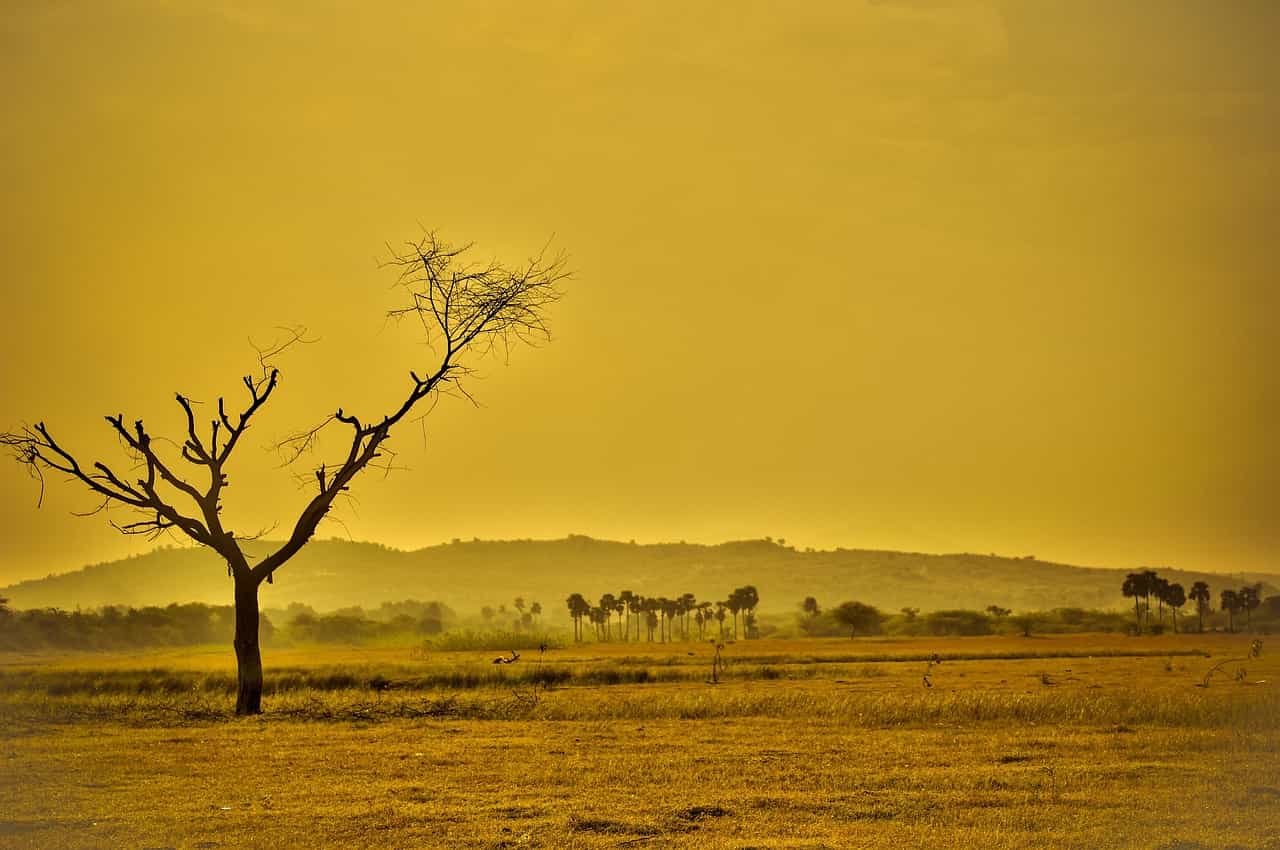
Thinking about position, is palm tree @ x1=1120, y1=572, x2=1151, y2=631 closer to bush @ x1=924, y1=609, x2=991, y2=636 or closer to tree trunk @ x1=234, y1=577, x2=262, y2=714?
bush @ x1=924, y1=609, x2=991, y2=636

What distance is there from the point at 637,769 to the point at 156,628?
284ft

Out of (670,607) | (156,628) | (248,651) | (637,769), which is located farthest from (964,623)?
(637,769)

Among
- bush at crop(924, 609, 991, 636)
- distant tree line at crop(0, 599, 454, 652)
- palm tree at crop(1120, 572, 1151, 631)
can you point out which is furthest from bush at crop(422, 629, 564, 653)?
palm tree at crop(1120, 572, 1151, 631)

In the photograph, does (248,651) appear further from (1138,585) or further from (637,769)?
(1138,585)

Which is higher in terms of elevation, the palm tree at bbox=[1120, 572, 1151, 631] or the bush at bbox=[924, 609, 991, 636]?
the palm tree at bbox=[1120, 572, 1151, 631]

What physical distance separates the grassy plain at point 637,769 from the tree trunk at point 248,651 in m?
0.61

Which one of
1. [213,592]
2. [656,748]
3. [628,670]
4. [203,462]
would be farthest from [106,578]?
[656,748]

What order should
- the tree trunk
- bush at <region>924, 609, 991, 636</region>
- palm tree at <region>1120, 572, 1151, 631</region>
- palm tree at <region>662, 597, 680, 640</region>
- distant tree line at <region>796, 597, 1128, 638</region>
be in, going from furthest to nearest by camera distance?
palm tree at <region>662, 597, 680, 640</region> → bush at <region>924, 609, 991, 636</region> → distant tree line at <region>796, 597, 1128, 638</region> → palm tree at <region>1120, 572, 1151, 631</region> → the tree trunk

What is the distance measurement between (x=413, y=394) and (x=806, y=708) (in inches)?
407

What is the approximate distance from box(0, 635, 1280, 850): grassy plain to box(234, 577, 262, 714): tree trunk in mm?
608

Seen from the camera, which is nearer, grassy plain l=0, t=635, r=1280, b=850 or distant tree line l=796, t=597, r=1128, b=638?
grassy plain l=0, t=635, r=1280, b=850

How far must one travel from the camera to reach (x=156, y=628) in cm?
9612

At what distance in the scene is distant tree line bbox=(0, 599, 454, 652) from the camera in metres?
74.6

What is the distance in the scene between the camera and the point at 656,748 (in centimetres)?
2056
